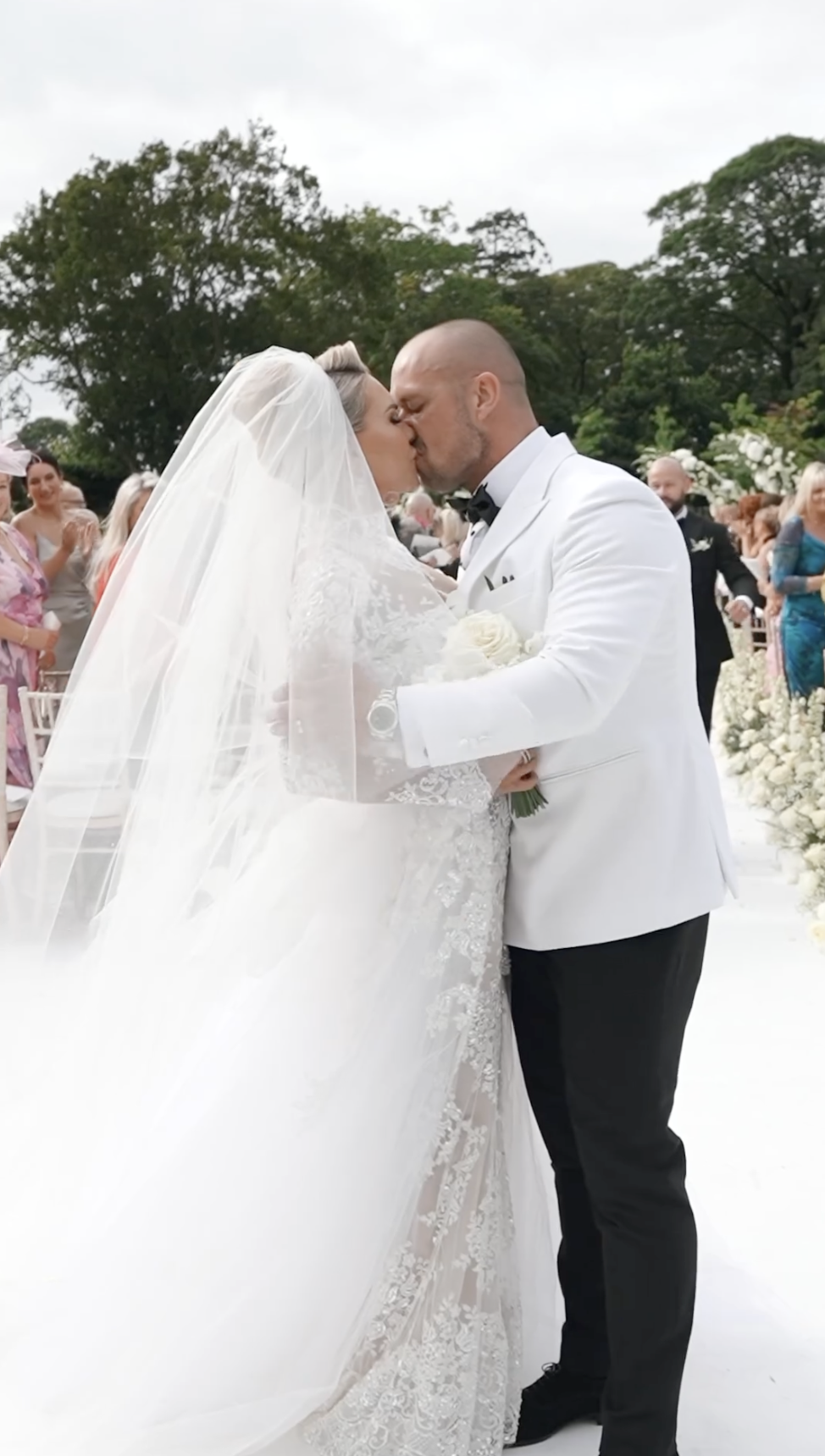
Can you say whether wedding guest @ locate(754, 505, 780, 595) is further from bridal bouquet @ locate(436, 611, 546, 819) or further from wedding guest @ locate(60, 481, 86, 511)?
bridal bouquet @ locate(436, 611, 546, 819)

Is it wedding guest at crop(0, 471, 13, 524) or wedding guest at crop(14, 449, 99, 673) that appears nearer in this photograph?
wedding guest at crop(0, 471, 13, 524)

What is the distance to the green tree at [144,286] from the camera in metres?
33.6

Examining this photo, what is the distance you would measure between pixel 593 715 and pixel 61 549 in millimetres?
6195

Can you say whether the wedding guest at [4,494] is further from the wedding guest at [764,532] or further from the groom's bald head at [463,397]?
the wedding guest at [764,532]

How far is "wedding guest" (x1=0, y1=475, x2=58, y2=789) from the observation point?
242 inches

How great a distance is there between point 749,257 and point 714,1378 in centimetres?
4586

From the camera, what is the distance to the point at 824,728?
8188 millimetres

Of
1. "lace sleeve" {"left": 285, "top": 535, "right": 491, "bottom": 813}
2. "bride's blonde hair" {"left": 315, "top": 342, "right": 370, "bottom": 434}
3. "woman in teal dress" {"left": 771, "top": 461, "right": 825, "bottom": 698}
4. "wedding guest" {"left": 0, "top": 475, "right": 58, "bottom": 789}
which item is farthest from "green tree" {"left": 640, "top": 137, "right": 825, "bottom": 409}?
"lace sleeve" {"left": 285, "top": 535, "right": 491, "bottom": 813}

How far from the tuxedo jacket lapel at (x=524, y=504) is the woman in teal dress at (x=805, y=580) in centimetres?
617

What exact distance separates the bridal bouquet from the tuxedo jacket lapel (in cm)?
16

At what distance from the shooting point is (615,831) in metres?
2.38

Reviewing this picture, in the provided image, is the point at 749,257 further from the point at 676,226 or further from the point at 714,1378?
the point at 714,1378

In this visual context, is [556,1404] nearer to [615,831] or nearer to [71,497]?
[615,831]

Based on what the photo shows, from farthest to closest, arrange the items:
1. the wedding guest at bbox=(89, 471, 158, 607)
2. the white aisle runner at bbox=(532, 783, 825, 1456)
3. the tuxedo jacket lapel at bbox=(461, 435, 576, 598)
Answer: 1. the wedding guest at bbox=(89, 471, 158, 607)
2. the white aisle runner at bbox=(532, 783, 825, 1456)
3. the tuxedo jacket lapel at bbox=(461, 435, 576, 598)
